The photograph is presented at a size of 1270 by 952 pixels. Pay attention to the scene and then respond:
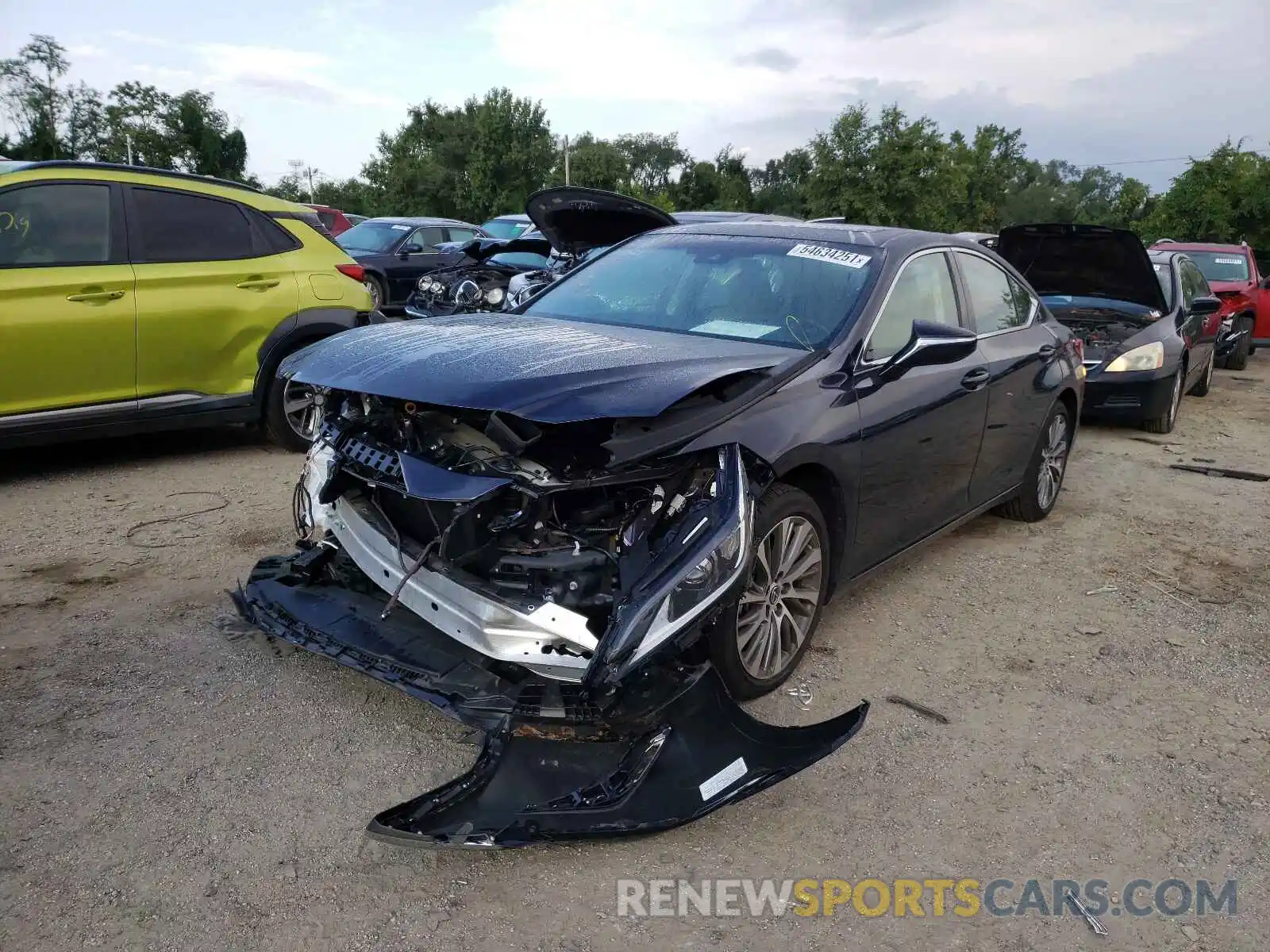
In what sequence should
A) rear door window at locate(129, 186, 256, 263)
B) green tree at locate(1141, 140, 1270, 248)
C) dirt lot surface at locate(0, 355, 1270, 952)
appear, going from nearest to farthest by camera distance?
dirt lot surface at locate(0, 355, 1270, 952), rear door window at locate(129, 186, 256, 263), green tree at locate(1141, 140, 1270, 248)

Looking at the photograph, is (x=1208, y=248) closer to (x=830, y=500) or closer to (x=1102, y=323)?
(x=1102, y=323)

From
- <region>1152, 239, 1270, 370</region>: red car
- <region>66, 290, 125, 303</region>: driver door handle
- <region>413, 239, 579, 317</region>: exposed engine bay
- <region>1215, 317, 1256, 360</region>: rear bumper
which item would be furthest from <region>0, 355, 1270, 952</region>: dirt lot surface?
<region>1152, 239, 1270, 370</region>: red car

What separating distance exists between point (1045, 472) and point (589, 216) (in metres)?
3.40

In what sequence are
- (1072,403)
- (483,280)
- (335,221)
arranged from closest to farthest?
1. (1072,403)
2. (483,280)
3. (335,221)

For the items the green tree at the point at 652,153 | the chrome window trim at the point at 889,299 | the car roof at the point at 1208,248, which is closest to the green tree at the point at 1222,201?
the car roof at the point at 1208,248

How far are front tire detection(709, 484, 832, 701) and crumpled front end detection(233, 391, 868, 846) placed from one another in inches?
6.5

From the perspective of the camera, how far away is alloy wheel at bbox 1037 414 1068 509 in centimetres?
576

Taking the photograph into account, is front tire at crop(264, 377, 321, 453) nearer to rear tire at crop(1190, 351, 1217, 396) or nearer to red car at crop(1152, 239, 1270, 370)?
rear tire at crop(1190, 351, 1217, 396)

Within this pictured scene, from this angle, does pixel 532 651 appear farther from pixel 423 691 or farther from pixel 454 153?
pixel 454 153

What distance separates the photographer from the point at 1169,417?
898 centimetres

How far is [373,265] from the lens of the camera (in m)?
14.3

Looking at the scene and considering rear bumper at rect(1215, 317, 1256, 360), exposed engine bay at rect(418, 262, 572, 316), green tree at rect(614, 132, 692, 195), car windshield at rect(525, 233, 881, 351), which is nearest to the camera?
car windshield at rect(525, 233, 881, 351)

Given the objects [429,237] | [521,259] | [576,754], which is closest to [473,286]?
[521,259]

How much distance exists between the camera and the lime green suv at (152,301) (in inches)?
218
